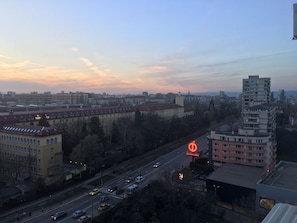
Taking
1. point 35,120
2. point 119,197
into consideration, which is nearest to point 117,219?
point 119,197

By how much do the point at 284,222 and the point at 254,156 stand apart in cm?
1297

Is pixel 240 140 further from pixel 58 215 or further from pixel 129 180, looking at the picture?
pixel 58 215

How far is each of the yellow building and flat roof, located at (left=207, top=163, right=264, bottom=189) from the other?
24.3ft

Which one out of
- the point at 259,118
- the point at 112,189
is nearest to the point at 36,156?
the point at 112,189

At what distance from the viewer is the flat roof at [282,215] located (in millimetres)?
2877

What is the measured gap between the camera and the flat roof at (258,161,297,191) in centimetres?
978

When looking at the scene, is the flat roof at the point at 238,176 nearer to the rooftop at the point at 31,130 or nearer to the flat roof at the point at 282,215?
the flat roof at the point at 282,215

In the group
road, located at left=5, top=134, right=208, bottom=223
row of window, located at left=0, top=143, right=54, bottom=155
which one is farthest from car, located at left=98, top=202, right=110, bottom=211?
row of window, located at left=0, top=143, right=54, bottom=155

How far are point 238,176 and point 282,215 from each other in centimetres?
961

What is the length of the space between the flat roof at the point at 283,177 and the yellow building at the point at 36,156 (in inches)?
363

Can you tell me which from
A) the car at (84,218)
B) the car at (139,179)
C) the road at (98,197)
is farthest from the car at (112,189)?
the car at (84,218)

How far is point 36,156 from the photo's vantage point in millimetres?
13492

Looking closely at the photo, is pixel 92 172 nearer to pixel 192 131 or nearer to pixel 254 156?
pixel 254 156

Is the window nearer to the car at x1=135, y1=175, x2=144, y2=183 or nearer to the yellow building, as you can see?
the car at x1=135, y1=175, x2=144, y2=183
